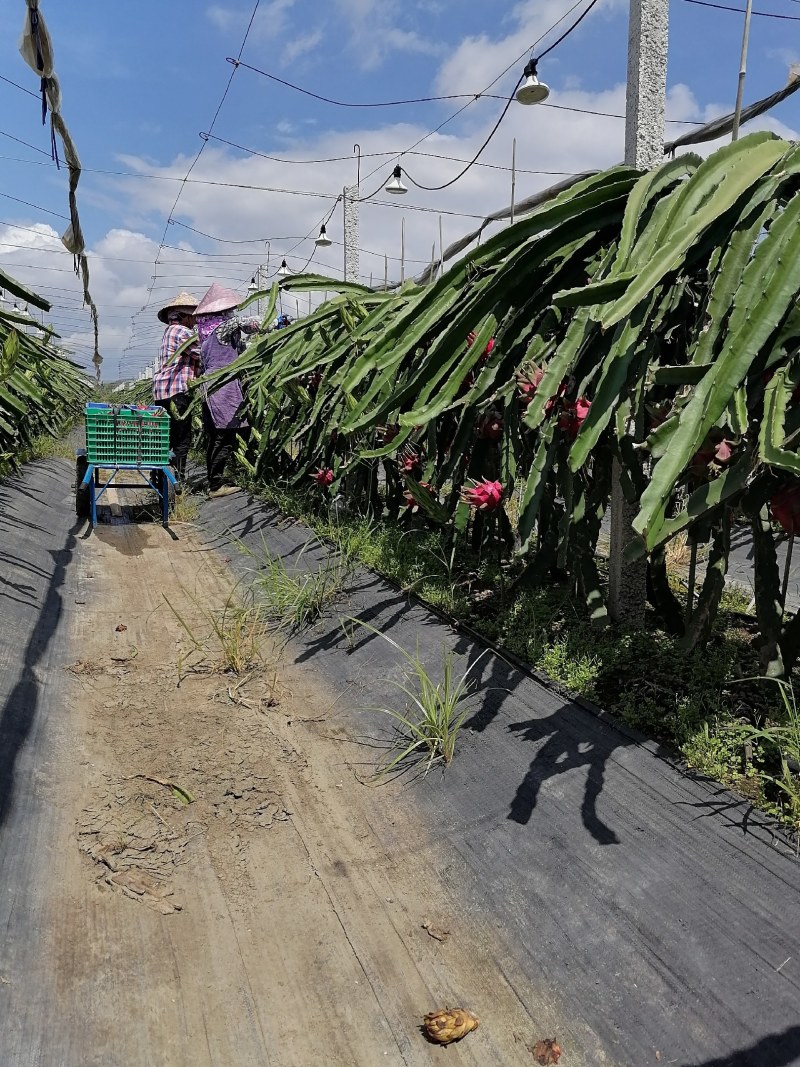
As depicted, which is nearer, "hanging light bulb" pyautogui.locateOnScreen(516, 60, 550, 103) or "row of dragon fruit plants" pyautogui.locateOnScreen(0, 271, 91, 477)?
"row of dragon fruit plants" pyautogui.locateOnScreen(0, 271, 91, 477)

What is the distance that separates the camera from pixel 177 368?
23.6 feet

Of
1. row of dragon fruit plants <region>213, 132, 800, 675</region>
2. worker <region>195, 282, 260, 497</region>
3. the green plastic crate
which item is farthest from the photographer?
worker <region>195, 282, 260, 497</region>

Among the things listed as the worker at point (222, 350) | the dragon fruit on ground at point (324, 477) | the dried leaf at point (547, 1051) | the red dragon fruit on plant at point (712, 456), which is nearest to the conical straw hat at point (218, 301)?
the worker at point (222, 350)

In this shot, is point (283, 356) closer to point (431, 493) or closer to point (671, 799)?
point (431, 493)

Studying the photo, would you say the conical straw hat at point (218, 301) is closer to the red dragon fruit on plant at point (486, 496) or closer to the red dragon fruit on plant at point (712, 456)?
the red dragon fruit on plant at point (486, 496)

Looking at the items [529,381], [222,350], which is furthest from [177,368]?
[529,381]

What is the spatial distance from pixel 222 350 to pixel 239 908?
5549mm

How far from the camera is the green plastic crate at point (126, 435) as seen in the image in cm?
572

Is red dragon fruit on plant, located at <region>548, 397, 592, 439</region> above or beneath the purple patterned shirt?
beneath

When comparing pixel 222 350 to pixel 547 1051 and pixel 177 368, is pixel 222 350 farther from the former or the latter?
pixel 547 1051

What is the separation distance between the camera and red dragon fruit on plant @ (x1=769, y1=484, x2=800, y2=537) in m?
1.79

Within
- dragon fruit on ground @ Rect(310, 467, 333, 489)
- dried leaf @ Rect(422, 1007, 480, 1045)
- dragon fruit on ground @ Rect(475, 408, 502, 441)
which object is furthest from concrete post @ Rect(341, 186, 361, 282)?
dried leaf @ Rect(422, 1007, 480, 1045)

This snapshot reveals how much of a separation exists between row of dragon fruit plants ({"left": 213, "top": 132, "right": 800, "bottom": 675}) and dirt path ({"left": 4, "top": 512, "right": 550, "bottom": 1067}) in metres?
0.95

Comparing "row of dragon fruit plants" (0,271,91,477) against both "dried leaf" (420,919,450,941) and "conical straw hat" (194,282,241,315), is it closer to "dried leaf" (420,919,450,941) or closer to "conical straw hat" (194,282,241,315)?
"conical straw hat" (194,282,241,315)
